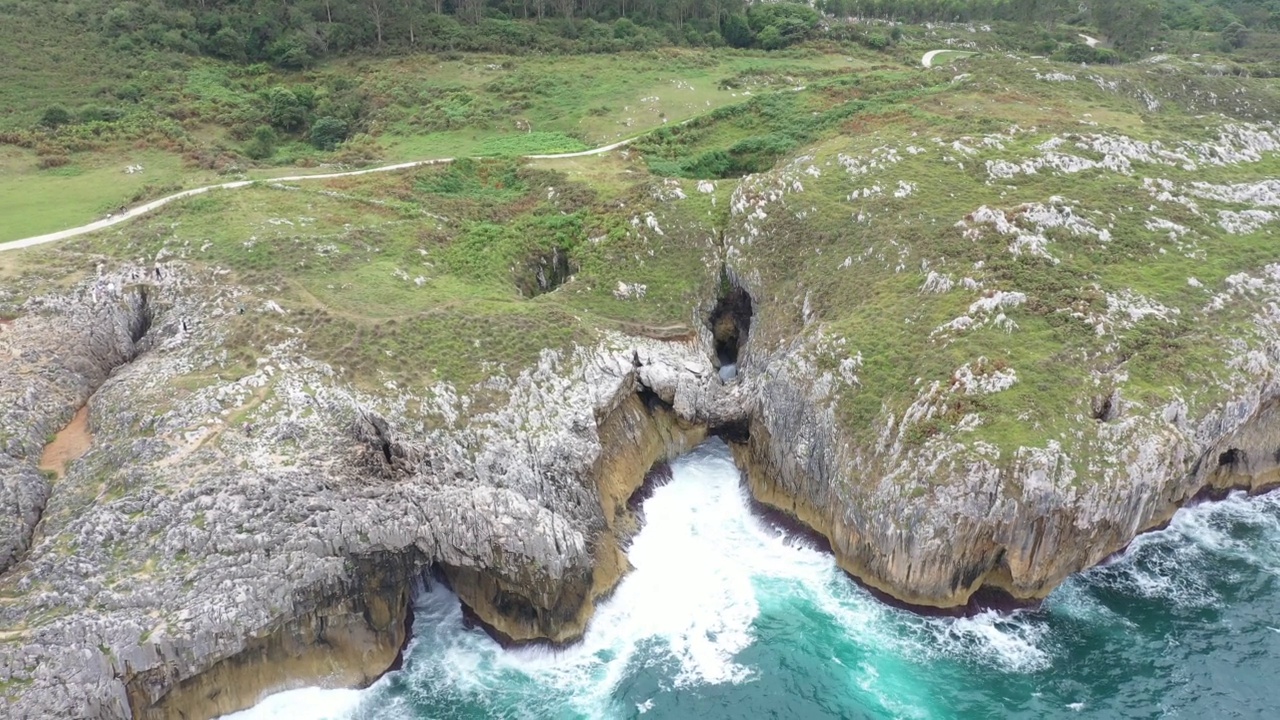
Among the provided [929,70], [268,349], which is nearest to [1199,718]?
[268,349]

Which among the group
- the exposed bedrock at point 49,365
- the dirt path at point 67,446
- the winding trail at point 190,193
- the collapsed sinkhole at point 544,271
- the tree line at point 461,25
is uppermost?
the tree line at point 461,25

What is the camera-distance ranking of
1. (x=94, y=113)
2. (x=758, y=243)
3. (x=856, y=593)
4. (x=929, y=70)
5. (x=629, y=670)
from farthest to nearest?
(x=929, y=70) → (x=94, y=113) → (x=758, y=243) → (x=856, y=593) → (x=629, y=670)

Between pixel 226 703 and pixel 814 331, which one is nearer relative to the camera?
pixel 226 703

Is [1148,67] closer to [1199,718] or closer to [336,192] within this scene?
[1199,718]

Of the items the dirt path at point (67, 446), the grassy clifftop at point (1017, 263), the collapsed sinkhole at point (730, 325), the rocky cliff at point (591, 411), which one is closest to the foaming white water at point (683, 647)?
the rocky cliff at point (591, 411)

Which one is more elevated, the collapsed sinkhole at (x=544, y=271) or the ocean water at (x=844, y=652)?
the collapsed sinkhole at (x=544, y=271)

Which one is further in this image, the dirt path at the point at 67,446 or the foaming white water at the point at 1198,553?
the foaming white water at the point at 1198,553

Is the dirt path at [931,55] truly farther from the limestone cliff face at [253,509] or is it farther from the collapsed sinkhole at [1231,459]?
the limestone cliff face at [253,509]
